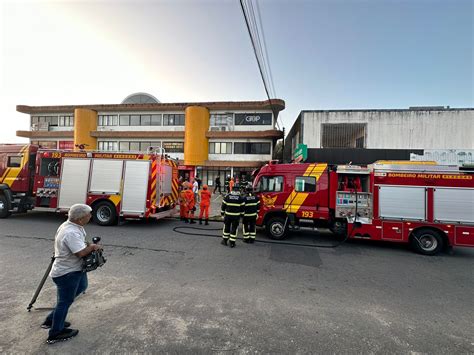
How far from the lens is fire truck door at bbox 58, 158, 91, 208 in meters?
8.77

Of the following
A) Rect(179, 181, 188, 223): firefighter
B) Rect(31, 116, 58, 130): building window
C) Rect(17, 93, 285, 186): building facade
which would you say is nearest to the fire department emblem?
Rect(179, 181, 188, 223): firefighter

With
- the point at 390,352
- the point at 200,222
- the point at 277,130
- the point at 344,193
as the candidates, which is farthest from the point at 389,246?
the point at 277,130

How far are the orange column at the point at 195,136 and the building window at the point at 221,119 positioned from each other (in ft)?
3.52

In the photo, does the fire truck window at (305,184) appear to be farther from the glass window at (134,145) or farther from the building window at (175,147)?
the glass window at (134,145)

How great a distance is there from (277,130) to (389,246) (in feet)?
61.3

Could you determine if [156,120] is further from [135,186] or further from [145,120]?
[135,186]

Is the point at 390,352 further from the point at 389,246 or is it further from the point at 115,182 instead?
the point at 115,182

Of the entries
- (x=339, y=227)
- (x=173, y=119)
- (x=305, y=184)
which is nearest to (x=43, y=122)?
(x=173, y=119)

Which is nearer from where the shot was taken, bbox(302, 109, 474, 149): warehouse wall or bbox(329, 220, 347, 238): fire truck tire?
bbox(329, 220, 347, 238): fire truck tire

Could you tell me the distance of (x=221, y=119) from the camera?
26562 mm

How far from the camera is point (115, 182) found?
8.68m

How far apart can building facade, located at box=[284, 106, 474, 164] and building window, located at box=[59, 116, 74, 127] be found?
28472mm

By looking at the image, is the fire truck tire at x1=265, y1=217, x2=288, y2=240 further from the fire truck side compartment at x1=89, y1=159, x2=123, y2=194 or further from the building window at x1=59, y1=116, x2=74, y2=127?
the building window at x1=59, y1=116, x2=74, y2=127

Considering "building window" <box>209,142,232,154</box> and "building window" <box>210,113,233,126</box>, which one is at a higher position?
"building window" <box>210,113,233,126</box>
